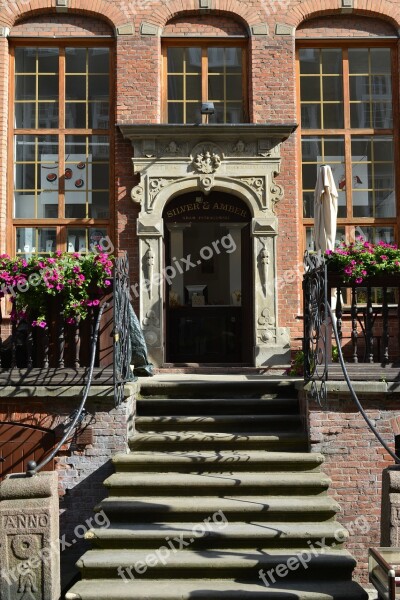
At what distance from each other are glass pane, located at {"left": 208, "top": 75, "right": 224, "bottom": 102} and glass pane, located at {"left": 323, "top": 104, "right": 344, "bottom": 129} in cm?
173

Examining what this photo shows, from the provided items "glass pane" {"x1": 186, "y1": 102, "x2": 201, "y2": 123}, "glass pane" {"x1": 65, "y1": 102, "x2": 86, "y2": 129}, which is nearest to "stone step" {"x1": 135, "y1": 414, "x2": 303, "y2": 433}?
"glass pane" {"x1": 186, "y1": 102, "x2": 201, "y2": 123}

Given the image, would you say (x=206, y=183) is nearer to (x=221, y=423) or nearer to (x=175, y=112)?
(x=175, y=112)

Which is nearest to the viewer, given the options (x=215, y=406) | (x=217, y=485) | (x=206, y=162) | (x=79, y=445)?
(x=217, y=485)

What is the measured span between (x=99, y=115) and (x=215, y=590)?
8.21m

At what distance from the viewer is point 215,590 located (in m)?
5.76

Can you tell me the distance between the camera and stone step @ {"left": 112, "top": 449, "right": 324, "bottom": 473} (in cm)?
724

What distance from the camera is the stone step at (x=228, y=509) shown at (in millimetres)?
6574

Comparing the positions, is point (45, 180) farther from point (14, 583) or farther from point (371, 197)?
point (14, 583)

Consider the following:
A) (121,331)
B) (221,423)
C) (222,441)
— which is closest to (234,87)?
(121,331)

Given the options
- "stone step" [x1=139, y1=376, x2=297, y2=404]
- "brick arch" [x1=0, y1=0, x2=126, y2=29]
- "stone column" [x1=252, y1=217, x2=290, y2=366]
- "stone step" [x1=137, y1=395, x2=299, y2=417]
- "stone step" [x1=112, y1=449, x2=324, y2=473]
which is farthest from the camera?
"brick arch" [x1=0, y1=0, x2=126, y2=29]

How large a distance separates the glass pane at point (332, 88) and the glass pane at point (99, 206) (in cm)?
391

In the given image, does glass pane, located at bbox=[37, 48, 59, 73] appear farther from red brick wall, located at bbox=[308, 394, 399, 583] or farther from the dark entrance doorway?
red brick wall, located at bbox=[308, 394, 399, 583]

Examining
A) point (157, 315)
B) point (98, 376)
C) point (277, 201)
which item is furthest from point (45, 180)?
point (98, 376)

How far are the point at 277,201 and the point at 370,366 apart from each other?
4.24 metres
